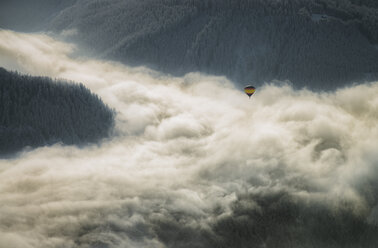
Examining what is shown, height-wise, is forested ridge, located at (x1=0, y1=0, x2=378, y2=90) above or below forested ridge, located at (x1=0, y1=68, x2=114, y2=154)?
above

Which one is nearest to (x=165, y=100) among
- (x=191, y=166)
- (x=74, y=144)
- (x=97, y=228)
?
(x=191, y=166)

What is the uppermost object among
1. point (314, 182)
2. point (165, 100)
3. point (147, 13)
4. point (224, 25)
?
point (147, 13)

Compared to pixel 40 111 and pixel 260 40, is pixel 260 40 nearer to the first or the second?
pixel 260 40

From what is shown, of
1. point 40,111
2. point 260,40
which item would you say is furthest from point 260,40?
point 40,111

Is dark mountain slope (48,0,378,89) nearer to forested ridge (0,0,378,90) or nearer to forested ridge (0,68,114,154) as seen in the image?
forested ridge (0,0,378,90)

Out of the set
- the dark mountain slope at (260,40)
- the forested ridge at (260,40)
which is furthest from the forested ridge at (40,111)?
the dark mountain slope at (260,40)

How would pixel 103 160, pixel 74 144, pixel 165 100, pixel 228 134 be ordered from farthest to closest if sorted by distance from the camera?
pixel 165 100 → pixel 228 134 → pixel 103 160 → pixel 74 144

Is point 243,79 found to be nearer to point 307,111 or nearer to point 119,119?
point 307,111

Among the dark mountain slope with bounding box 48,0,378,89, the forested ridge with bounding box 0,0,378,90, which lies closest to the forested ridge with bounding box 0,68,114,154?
the forested ridge with bounding box 0,0,378,90
